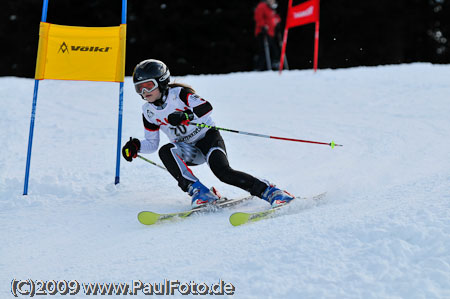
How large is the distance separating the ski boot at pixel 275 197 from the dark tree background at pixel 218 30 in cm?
1411

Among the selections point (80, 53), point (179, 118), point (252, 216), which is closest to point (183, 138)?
point (179, 118)

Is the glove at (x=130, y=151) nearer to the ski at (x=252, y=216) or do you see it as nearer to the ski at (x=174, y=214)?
the ski at (x=174, y=214)

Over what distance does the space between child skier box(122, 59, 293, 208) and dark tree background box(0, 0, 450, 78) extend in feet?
44.0

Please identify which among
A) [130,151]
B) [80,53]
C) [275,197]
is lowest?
[275,197]

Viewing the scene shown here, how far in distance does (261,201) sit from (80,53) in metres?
2.20

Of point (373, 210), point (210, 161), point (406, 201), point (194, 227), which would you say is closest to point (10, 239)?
point (194, 227)

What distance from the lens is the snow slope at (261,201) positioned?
256 cm

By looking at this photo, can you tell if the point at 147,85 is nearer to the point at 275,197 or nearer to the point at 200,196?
the point at 200,196

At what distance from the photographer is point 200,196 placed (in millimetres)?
4203

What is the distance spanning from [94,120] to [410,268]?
5860 mm

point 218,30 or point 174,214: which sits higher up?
point 218,30

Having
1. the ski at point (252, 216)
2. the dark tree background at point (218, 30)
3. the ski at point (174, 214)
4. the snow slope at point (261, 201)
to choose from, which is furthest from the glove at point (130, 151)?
the dark tree background at point (218, 30)

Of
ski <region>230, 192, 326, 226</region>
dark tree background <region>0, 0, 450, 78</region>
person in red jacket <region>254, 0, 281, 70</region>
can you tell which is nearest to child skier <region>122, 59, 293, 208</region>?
ski <region>230, 192, 326, 226</region>

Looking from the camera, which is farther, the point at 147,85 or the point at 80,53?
the point at 80,53
